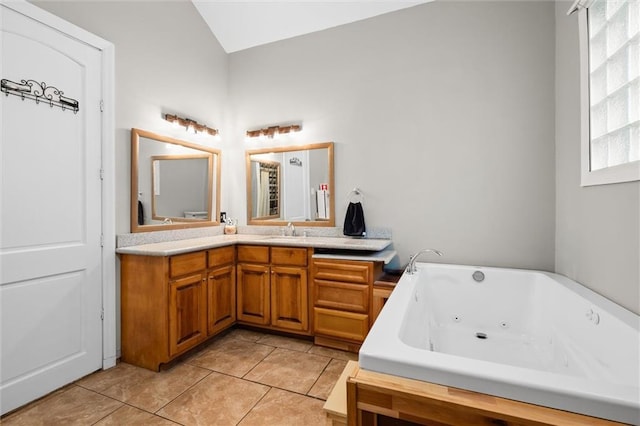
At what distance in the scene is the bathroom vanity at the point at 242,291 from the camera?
7.33ft

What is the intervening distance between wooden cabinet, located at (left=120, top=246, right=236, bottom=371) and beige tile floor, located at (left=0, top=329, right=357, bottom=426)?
0.47ft

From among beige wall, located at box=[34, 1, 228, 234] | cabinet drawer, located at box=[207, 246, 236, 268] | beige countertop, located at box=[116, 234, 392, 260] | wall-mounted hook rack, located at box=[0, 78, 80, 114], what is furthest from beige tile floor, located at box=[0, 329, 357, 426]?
wall-mounted hook rack, located at box=[0, 78, 80, 114]

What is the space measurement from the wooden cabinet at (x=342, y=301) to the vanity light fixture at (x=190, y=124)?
1887mm

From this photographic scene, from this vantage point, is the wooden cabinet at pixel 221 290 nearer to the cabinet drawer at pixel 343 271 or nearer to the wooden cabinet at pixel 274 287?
the wooden cabinet at pixel 274 287

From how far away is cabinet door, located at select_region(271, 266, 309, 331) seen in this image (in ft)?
8.80

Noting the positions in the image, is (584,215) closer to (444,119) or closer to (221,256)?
(444,119)

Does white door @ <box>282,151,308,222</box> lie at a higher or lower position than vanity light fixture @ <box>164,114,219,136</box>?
lower

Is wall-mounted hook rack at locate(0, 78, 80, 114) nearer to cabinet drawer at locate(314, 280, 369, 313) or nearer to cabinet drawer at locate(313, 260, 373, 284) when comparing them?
cabinet drawer at locate(313, 260, 373, 284)

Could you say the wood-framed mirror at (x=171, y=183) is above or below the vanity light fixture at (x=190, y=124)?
below

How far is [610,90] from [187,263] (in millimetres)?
2940

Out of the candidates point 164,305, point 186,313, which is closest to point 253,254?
point 186,313

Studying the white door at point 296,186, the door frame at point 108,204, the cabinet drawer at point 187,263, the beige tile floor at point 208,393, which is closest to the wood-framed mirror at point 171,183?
the door frame at point 108,204

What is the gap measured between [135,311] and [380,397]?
206 centimetres

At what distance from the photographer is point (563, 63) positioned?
2207 mm
